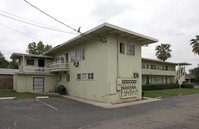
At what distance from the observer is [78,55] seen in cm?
1628

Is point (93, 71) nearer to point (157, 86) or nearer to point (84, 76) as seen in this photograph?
point (84, 76)

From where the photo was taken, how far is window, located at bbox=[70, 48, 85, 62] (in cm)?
1561

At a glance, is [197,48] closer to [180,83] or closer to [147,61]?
[180,83]

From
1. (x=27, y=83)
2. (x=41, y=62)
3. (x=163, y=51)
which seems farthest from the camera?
(x=163, y=51)

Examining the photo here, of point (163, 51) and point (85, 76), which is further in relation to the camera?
point (163, 51)

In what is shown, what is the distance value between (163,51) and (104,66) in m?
30.3

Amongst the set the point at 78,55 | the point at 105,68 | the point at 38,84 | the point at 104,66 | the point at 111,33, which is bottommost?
the point at 38,84

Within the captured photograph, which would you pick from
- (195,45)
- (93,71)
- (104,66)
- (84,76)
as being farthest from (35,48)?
(195,45)

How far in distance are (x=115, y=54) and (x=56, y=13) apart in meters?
5.64

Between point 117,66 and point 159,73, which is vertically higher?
point 117,66

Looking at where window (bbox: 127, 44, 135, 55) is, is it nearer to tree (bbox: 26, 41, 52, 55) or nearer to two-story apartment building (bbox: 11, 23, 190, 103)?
two-story apartment building (bbox: 11, 23, 190, 103)

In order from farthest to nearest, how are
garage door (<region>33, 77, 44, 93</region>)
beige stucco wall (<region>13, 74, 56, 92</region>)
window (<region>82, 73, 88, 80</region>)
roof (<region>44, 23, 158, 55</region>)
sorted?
garage door (<region>33, 77, 44, 93</region>) < beige stucco wall (<region>13, 74, 56, 92</region>) < window (<region>82, 73, 88, 80</region>) < roof (<region>44, 23, 158, 55</region>)

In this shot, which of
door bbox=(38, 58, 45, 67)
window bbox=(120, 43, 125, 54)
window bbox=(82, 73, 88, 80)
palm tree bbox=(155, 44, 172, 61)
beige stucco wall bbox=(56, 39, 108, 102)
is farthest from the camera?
palm tree bbox=(155, 44, 172, 61)

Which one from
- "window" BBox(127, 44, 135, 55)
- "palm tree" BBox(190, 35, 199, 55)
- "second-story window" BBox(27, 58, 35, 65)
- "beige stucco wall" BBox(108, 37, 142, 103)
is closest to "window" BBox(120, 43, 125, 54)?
"beige stucco wall" BBox(108, 37, 142, 103)
